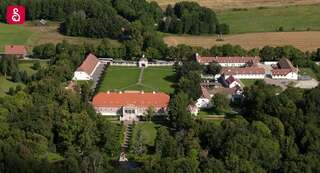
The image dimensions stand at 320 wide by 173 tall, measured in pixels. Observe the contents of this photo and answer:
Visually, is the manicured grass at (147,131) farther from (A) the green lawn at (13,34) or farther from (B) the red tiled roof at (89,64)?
(A) the green lawn at (13,34)

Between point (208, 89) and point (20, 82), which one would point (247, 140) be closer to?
point (208, 89)

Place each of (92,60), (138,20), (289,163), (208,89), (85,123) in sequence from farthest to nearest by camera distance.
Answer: (138,20) → (92,60) → (208,89) → (85,123) → (289,163)

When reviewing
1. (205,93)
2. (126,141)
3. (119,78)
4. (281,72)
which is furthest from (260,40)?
(126,141)

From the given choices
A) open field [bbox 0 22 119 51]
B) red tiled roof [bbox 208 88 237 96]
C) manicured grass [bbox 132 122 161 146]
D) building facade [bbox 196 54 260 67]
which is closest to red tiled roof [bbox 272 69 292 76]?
building facade [bbox 196 54 260 67]

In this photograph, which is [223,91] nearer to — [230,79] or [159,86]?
[230,79]

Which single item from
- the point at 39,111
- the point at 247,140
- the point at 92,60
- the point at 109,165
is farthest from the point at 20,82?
the point at 247,140

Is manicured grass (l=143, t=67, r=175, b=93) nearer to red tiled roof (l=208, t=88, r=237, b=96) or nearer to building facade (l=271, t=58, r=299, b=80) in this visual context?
red tiled roof (l=208, t=88, r=237, b=96)

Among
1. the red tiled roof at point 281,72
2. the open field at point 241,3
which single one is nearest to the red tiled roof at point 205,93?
the red tiled roof at point 281,72
